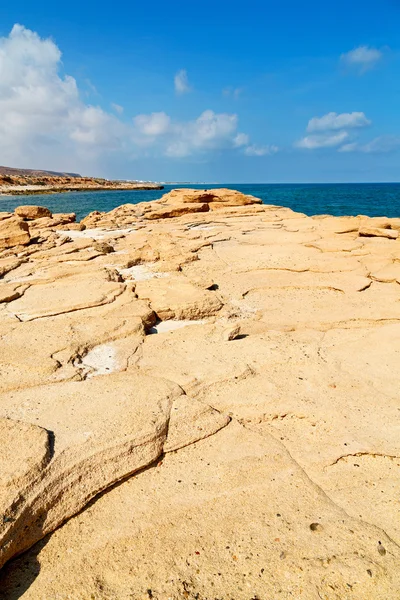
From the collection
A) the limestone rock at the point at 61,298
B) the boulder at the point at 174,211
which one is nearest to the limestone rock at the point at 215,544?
the limestone rock at the point at 61,298

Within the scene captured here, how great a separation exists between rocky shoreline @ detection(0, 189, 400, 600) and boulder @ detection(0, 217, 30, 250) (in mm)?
5046

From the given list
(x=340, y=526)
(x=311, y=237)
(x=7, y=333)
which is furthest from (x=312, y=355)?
(x=311, y=237)

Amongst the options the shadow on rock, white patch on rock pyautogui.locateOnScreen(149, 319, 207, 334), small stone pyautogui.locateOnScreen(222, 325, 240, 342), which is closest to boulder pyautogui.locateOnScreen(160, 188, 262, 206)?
white patch on rock pyautogui.locateOnScreen(149, 319, 207, 334)

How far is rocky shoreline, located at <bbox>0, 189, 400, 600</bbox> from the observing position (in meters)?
2.40

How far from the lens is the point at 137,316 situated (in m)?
5.63

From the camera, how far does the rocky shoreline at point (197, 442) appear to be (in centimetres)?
240

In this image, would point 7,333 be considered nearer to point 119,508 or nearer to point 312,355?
point 119,508

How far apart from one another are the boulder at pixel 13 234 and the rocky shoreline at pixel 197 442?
505 cm

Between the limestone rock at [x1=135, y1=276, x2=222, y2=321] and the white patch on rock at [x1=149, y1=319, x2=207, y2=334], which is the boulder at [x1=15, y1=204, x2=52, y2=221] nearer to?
the limestone rock at [x1=135, y1=276, x2=222, y2=321]

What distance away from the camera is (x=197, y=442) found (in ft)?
11.1

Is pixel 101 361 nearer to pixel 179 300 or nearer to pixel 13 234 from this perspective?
pixel 179 300

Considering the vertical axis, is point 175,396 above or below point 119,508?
above

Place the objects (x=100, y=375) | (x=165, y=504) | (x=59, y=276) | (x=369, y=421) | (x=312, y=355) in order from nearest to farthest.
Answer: (x=165, y=504) → (x=369, y=421) → (x=100, y=375) → (x=312, y=355) → (x=59, y=276)

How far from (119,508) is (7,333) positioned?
9.99 feet
